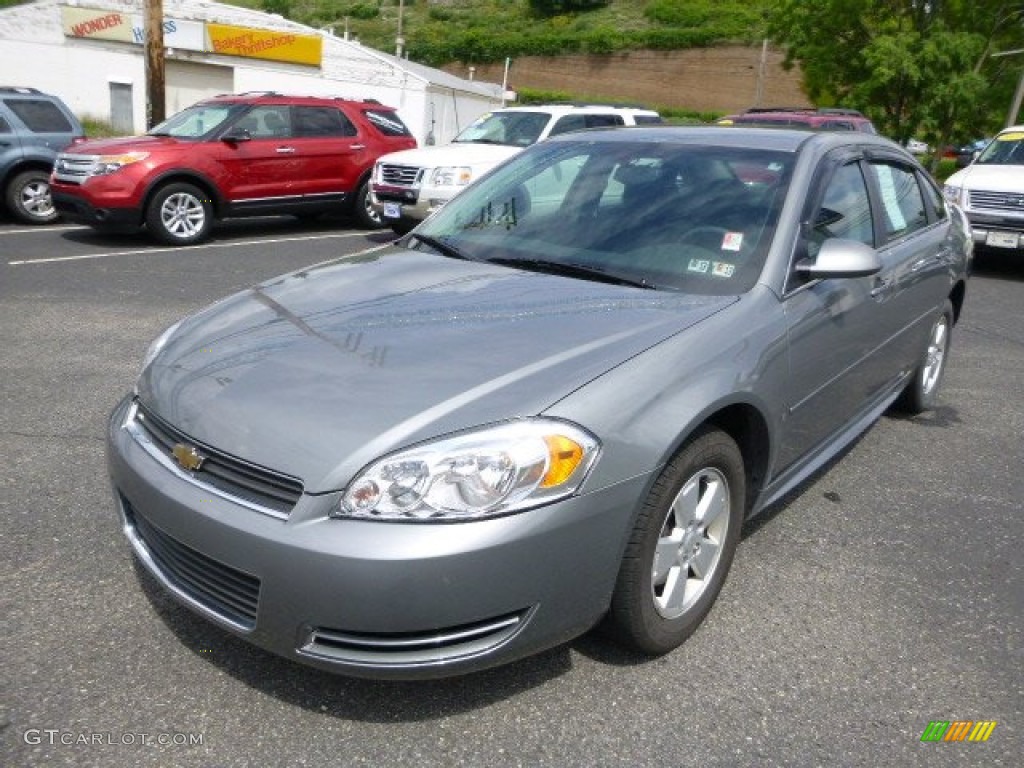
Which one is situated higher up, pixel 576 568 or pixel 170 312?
pixel 576 568

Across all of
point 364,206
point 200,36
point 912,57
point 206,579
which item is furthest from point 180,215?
point 912,57

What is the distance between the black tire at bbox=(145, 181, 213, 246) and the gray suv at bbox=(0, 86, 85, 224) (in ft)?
6.38

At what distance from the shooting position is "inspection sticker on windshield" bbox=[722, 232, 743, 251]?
3.21 metres

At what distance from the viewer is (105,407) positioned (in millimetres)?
4730

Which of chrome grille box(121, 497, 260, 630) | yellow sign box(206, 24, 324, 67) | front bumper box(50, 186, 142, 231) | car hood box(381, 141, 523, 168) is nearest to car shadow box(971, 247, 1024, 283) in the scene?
car hood box(381, 141, 523, 168)

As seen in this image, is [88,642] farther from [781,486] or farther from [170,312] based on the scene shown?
[170,312]

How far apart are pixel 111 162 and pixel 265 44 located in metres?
21.9

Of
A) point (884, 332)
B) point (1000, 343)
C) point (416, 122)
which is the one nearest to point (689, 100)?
point (416, 122)

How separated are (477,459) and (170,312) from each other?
559cm

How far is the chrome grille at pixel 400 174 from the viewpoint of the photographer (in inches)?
425

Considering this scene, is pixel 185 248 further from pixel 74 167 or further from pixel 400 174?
pixel 400 174

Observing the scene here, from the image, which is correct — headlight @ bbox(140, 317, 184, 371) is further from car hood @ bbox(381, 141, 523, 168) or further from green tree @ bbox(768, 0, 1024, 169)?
green tree @ bbox(768, 0, 1024, 169)

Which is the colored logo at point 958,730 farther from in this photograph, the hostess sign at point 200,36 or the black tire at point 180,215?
the hostess sign at point 200,36

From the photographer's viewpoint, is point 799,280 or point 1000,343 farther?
point 1000,343
